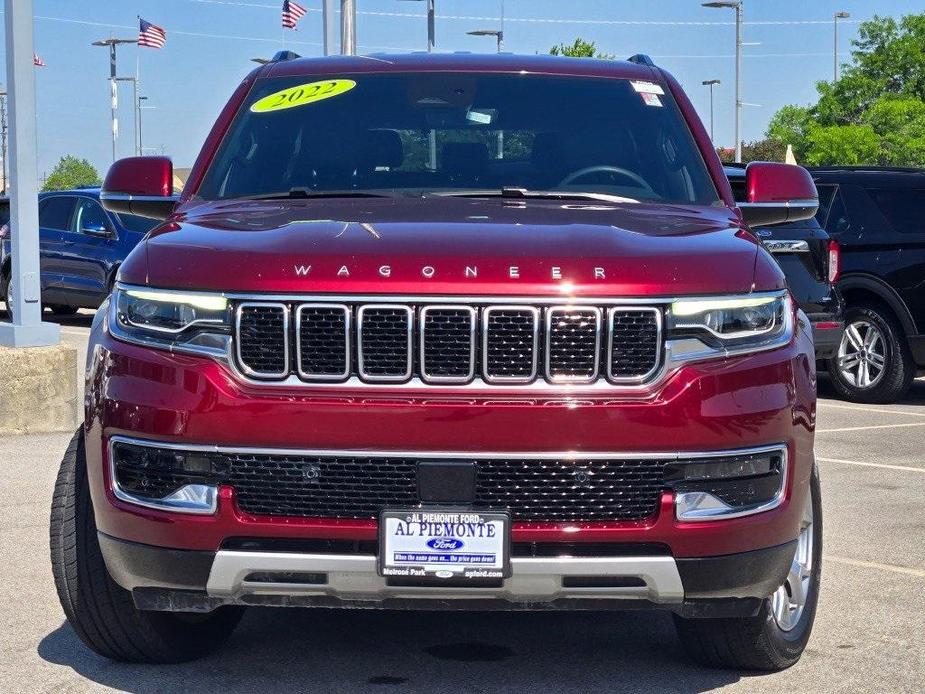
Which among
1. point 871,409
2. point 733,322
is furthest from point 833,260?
point 733,322

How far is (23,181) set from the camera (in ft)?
32.3

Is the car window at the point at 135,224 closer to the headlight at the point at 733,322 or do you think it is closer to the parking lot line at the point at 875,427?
the parking lot line at the point at 875,427

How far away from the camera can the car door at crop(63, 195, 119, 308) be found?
19094 millimetres

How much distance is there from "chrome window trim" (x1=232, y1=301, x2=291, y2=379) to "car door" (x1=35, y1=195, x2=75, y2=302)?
636 inches

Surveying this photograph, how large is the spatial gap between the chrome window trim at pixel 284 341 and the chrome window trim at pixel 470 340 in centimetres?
34

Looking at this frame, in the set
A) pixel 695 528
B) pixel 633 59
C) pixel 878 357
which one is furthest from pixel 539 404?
pixel 878 357

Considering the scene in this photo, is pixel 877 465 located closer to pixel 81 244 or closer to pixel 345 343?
pixel 345 343

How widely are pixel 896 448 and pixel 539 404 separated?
6639 millimetres

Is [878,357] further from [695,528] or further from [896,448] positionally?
[695,528]

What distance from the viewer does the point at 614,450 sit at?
394cm

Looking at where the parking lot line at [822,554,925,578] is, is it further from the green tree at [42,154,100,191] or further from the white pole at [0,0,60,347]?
the green tree at [42,154,100,191]

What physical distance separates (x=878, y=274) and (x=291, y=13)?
25.5 meters

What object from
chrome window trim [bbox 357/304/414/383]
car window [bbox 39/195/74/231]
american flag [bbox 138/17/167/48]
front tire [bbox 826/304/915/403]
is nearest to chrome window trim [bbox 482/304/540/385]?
chrome window trim [bbox 357/304/414/383]

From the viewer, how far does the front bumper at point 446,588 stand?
3.97 m
